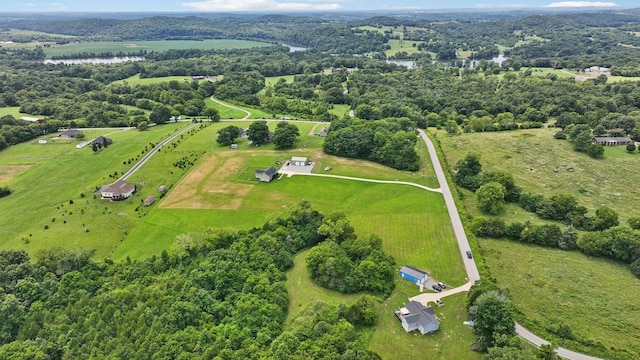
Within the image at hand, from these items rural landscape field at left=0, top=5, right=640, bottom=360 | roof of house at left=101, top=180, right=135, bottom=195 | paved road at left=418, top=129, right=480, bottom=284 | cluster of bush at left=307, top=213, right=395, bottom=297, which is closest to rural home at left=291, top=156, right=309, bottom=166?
rural landscape field at left=0, top=5, right=640, bottom=360

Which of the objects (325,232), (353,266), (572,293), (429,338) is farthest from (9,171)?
(572,293)

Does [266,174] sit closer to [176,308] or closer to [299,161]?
[299,161]

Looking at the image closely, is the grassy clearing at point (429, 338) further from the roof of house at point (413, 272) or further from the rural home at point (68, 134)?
the rural home at point (68, 134)

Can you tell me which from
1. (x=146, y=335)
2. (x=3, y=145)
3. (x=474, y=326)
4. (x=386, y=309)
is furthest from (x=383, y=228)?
(x=3, y=145)

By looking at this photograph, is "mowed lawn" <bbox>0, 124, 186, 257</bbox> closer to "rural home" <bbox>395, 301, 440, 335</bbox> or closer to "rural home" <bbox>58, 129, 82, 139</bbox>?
"rural home" <bbox>58, 129, 82, 139</bbox>

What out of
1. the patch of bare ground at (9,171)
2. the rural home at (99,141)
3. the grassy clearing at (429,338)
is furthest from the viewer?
the rural home at (99,141)

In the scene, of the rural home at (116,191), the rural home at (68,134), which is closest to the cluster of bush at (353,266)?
the rural home at (116,191)

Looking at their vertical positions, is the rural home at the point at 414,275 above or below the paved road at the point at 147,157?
below
